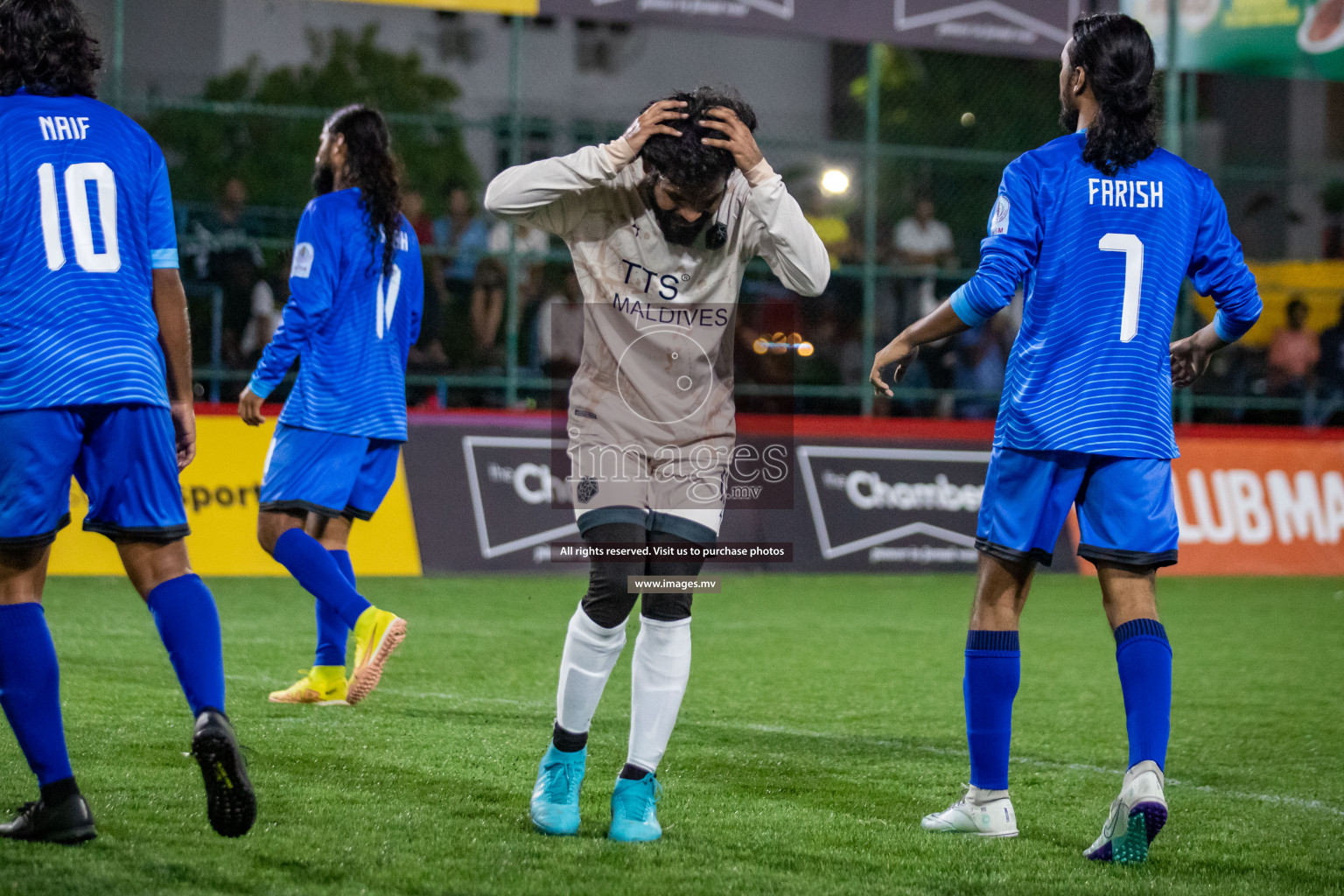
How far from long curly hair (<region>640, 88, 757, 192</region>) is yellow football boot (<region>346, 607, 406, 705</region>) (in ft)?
7.98

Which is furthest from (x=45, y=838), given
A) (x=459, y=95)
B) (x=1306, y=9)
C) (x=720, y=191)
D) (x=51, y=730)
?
(x=459, y=95)

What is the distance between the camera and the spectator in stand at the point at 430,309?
12.4 metres

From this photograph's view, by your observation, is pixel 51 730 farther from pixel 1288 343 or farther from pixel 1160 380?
pixel 1288 343

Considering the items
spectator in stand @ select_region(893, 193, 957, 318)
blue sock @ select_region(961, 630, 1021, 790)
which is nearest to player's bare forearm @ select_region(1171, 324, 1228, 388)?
blue sock @ select_region(961, 630, 1021, 790)

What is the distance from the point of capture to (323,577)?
575cm

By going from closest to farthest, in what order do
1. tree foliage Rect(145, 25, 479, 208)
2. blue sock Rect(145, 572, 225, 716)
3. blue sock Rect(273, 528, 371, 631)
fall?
blue sock Rect(145, 572, 225, 716)
blue sock Rect(273, 528, 371, 631)
tree foliage Rect(145, 25, 479, 208)

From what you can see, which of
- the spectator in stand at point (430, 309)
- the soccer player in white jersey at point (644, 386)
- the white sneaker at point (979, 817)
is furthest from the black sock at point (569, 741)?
the spectator in stand at point (430, 309)

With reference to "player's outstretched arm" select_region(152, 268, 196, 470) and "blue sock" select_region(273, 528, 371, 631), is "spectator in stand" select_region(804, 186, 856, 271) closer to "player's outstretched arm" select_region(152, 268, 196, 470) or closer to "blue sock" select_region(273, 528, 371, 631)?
"blue sock" select_region(273, 528, 371, 631)

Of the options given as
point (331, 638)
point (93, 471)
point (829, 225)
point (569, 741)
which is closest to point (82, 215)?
point (93, 471)

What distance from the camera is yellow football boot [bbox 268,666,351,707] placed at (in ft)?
19.2

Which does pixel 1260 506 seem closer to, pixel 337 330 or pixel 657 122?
pixel 337 330

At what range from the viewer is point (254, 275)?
479 inches

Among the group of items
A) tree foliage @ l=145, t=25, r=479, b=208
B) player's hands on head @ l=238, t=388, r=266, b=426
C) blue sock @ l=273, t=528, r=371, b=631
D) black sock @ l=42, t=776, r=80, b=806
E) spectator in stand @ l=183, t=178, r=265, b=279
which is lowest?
black sock @ l=42, t=776, r=80, b=806

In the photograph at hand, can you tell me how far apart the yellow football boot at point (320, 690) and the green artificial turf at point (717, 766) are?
0.38 ft
